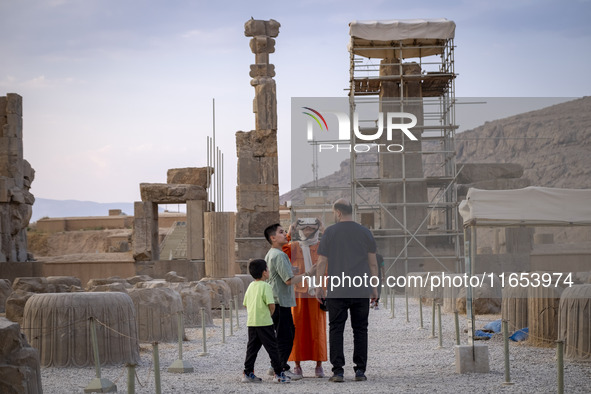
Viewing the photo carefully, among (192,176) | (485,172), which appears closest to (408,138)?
(485,172)

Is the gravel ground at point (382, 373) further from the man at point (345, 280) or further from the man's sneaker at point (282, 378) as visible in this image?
the man at point (345, 280)

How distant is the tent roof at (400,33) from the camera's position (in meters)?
24.5

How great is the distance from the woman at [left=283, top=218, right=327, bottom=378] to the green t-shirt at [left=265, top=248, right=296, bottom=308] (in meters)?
0.22

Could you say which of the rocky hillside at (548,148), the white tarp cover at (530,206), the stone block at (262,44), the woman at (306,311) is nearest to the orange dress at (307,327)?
the woman at (306,311)

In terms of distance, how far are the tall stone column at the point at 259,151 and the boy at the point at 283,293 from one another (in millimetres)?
16875

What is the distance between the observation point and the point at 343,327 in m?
7.81

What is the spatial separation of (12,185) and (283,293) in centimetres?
1739

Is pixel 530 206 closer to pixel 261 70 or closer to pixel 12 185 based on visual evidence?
pixel 261 70

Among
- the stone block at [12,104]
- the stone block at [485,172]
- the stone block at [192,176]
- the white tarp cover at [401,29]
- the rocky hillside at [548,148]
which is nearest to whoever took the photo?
the rocky hillside at [548,148]

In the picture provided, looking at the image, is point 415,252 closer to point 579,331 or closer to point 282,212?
point 579,331

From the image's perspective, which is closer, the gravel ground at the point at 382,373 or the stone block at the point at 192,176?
the gravel ground at the point at 382,373

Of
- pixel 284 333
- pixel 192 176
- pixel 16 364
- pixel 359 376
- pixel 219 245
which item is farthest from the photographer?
pixel 192 176

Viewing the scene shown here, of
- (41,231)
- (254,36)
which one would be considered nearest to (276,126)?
(254,36)

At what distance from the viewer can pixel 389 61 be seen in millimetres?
28438
